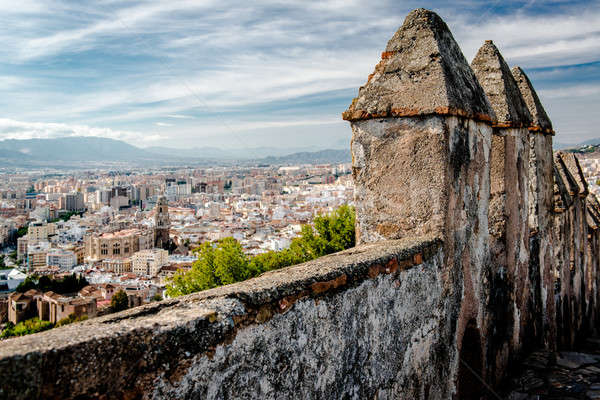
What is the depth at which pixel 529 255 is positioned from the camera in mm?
4289

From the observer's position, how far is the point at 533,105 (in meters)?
4.60

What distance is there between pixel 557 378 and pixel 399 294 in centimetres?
196

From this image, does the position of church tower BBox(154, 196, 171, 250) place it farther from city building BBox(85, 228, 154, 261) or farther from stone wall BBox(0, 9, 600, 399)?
stone wall BBox(0, 9, 600, 399)

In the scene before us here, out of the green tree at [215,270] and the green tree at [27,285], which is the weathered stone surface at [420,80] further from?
the green tree at [27,285]

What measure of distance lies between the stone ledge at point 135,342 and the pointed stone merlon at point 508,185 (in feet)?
7.35

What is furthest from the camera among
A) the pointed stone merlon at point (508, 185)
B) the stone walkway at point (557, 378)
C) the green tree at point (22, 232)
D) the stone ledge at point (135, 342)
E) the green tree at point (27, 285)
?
the green tree at point (22, 232)

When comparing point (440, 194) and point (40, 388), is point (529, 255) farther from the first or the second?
point (40, 388)

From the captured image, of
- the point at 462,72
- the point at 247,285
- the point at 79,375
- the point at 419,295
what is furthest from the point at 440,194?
the point at 79,375

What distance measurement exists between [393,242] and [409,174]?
39cm

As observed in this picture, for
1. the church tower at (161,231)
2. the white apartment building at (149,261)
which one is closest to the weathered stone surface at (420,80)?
the white apartment building at (149,261)

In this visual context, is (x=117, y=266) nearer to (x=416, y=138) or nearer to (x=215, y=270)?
(x=215, y=270)

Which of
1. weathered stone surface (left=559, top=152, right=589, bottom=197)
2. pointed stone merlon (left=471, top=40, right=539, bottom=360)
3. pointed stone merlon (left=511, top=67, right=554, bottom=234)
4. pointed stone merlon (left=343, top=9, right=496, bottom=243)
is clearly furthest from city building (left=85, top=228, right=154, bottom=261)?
pointed stone merlon (left=343, top=9, right=496, bottom=243)

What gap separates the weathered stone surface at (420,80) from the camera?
2.70 m

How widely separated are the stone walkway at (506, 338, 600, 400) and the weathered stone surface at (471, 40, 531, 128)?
176cm
